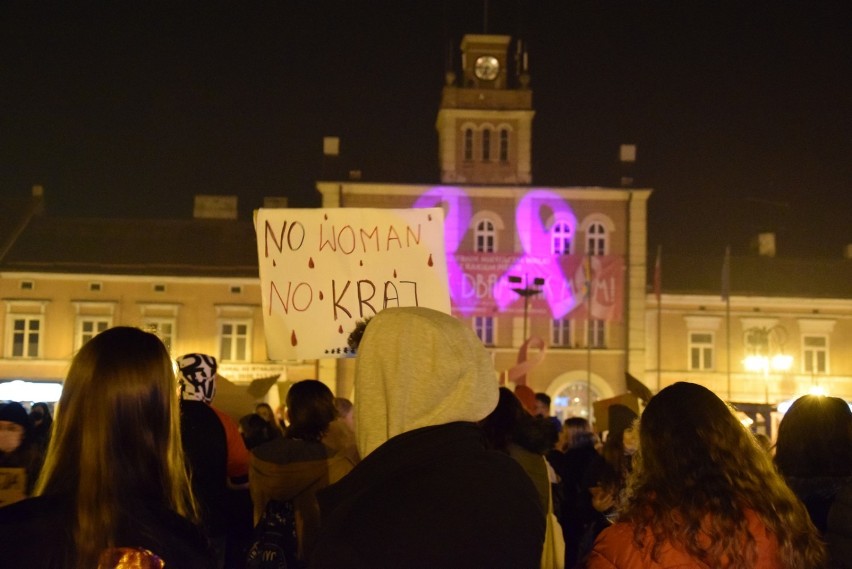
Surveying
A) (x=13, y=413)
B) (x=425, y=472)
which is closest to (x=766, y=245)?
(x=13, y=413)

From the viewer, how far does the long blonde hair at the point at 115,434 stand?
7.75 ft

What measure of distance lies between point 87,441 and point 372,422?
0.63 meters

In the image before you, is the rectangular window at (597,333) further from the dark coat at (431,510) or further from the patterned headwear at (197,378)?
the dark coat at (431,510)

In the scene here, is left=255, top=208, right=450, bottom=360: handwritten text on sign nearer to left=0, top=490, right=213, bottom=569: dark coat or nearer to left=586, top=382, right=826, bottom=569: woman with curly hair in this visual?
left=586, top=382, right=826, bottom=569: woman with curly hair

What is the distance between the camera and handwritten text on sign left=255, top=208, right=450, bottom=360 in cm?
728

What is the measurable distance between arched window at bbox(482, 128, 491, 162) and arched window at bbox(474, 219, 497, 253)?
2.42m

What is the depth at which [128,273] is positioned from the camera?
38188 millimetres

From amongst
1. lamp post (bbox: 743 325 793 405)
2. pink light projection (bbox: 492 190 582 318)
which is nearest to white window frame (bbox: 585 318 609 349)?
pink light projection (bbox: 492 190 582 318)

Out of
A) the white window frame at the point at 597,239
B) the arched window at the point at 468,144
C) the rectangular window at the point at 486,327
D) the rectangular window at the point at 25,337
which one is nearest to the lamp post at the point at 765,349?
the white window frame at the point at 597,239

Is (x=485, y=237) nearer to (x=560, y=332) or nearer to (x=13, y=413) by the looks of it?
(x=560, y=332)

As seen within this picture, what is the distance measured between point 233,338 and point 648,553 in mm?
35764

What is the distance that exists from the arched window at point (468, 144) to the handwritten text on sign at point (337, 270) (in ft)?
104

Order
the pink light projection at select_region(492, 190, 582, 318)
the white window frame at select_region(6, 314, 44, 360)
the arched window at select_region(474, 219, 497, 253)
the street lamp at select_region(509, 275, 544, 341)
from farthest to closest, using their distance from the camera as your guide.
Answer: the arched window at select_region(474, 219, 497, 253), the white window frame at select_region(6, 314, 44, 360), the pink light projection at select_region(492, 190, 582, 318), the street lamp at select_region(509, 275, 544, 341)

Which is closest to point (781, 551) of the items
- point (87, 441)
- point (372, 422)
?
point (372, 422)
